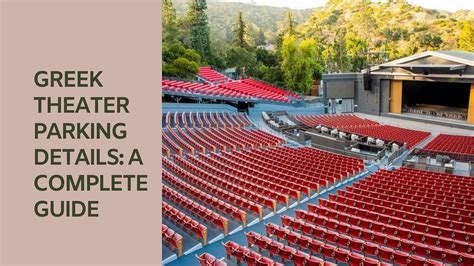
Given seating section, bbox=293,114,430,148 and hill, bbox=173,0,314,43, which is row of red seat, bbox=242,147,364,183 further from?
hill, bbox=173,0,314,43

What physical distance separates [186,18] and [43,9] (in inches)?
2259

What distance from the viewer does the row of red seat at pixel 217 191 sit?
1159 cm

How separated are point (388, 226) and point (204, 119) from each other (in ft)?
66.1

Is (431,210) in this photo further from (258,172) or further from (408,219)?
(258,172)

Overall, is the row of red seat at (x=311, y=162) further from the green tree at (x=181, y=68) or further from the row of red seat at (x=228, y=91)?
the green tree at (x=181, y=68)

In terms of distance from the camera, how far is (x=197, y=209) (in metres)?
11.1

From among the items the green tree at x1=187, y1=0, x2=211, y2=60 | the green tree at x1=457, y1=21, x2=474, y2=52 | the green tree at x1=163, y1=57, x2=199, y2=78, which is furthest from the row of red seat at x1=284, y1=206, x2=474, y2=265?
the green tree at x1=457, y1=21, x2=474, y2=52

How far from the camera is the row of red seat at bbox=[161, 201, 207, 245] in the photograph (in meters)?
9.63

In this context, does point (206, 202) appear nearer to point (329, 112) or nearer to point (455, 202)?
point (455, 202)

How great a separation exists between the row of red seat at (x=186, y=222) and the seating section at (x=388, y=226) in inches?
51.2

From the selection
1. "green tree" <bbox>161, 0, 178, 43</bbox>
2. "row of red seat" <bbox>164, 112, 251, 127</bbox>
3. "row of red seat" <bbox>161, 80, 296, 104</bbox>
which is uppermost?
"green tree" <bbox>161, 0, 178, 43</bbox>

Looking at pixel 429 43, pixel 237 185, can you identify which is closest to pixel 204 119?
pixel 237 185

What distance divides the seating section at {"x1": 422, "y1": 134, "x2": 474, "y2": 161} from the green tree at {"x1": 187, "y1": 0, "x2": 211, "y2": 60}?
3887cm

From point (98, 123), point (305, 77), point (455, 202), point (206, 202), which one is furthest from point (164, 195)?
point (305, 77)
